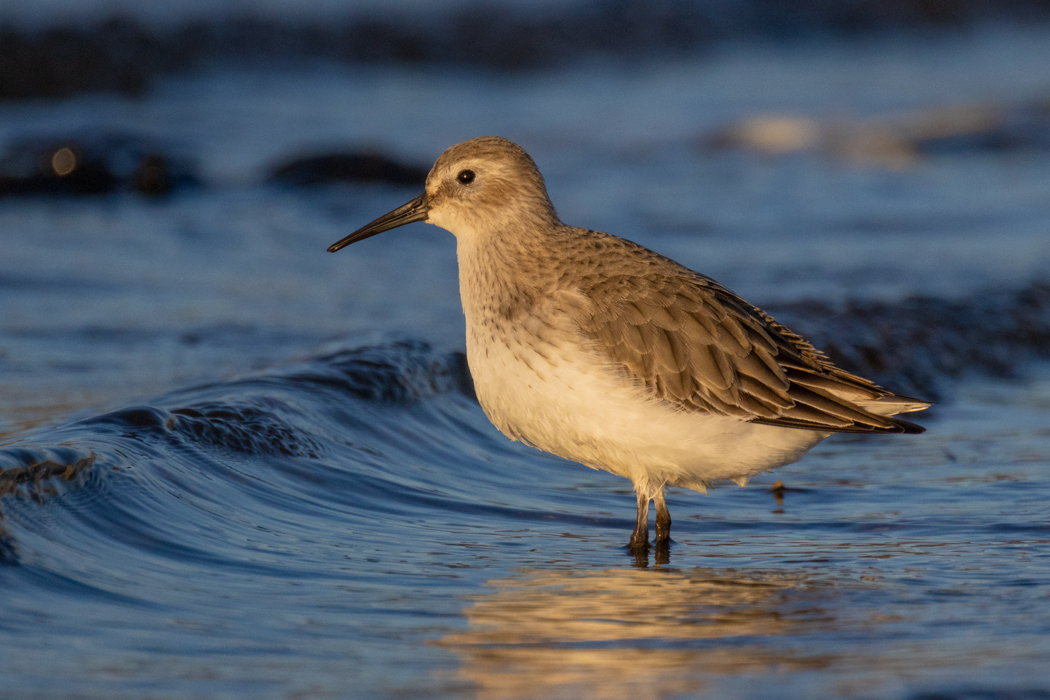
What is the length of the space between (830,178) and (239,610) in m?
10.0

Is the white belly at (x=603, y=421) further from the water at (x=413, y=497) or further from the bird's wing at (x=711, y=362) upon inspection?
the water at (x=413, y=497)

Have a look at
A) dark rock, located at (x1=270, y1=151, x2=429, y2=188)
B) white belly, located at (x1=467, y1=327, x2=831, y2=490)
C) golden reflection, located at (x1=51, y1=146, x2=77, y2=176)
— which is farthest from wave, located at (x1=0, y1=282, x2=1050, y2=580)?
golden reflection, located at (x1=51, y1=146, x2=77, y2=176)

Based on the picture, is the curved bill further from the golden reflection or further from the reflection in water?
the golden reflection

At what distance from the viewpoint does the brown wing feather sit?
4605 millimetres

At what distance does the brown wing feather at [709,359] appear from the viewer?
461 cm

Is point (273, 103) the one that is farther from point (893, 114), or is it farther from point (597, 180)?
point (893, 114)

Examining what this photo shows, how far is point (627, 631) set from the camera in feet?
12.6

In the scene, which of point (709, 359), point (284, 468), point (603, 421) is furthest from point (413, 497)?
point (709, 359)

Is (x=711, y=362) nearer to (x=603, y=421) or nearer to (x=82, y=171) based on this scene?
(x=603, y=421)

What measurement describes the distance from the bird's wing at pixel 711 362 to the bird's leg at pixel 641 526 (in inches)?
15.3

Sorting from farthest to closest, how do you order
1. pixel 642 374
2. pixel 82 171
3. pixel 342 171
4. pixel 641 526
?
1. pixel 342 171
2. pixel 82 171
3. pixel 641 526
4. pixel 642 374

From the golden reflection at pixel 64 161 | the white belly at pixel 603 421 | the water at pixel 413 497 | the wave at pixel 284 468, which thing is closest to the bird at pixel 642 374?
the white belly at pixel 603 421

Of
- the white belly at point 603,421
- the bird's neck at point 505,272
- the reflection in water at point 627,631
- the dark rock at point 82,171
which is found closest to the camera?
the reflection in water at point 627,631

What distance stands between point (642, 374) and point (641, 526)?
59cm
